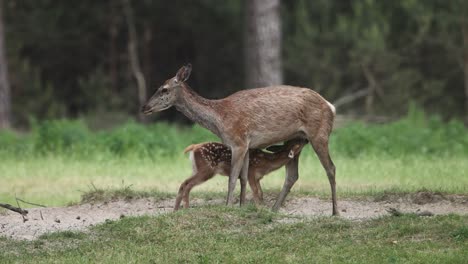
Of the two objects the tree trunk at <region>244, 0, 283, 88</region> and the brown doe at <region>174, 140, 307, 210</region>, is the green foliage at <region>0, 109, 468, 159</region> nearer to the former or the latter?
the tree trunk at <region>244, 0, 283, 88</region>

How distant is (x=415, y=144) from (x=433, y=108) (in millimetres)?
12440

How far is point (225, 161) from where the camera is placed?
45.7 ft

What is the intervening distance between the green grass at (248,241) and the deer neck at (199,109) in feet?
5.45

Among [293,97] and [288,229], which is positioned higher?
[293,97]

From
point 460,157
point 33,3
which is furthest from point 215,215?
point 33,3

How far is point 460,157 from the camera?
1898 centimetres

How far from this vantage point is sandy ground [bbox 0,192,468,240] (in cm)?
1263

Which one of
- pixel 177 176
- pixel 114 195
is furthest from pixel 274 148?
pixel 177 176

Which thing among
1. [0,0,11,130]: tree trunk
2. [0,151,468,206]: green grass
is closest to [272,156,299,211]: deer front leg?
[0,151,468,206]: green grass

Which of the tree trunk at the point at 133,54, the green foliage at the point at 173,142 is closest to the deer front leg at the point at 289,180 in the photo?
the green foliage at the point at 173,142

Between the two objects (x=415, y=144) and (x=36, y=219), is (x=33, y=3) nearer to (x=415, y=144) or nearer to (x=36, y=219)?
(x=415, y=144)

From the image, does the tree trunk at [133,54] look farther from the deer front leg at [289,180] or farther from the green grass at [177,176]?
the deer front leg at [289,180]

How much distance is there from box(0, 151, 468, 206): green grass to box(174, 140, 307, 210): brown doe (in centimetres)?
81

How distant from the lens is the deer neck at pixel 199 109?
1322cm
